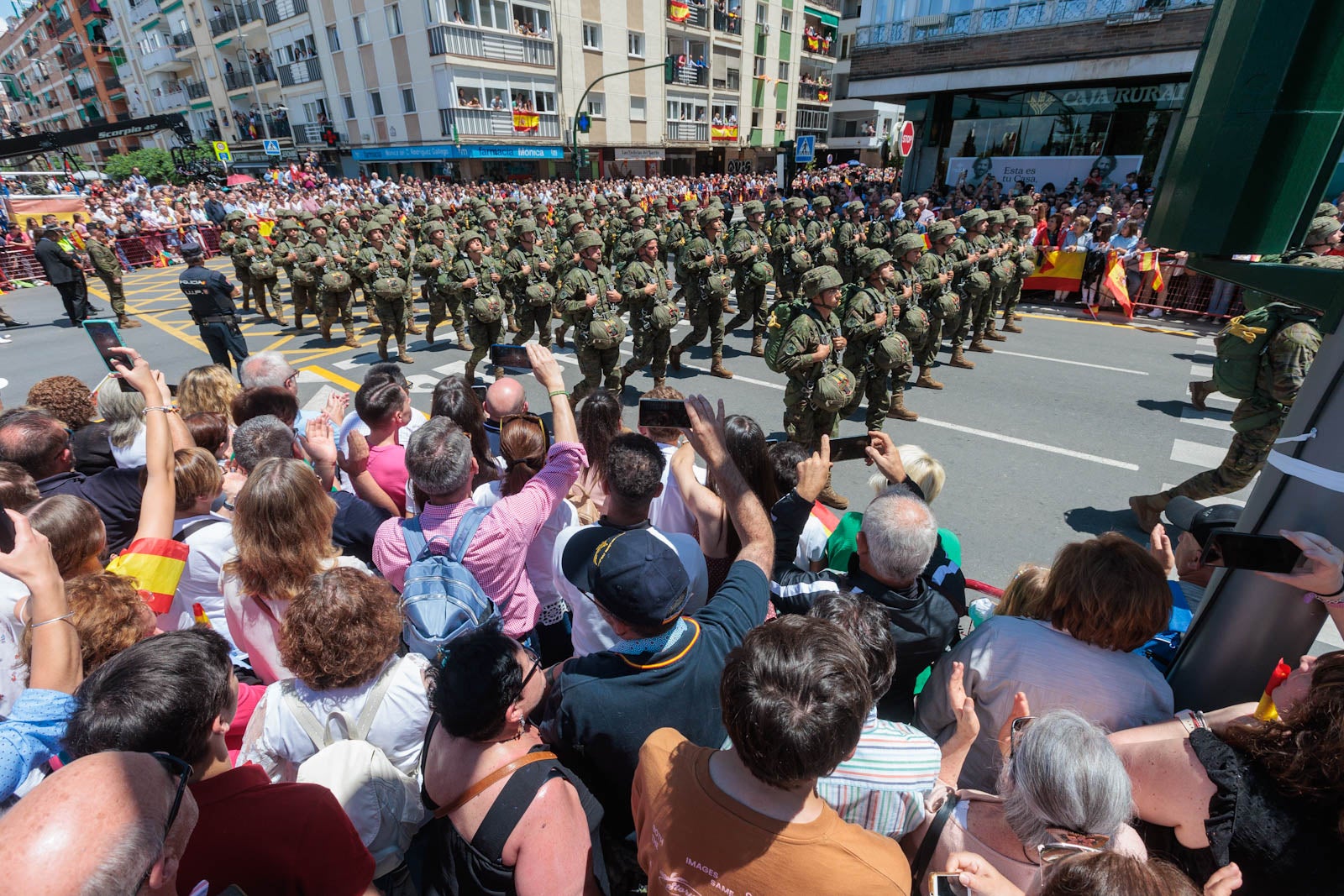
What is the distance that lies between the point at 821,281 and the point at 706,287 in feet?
12.3

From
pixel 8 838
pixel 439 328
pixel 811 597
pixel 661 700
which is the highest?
pixel 8 838

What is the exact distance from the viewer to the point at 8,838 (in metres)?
0.99

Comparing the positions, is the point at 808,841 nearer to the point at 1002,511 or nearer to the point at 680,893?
the point at 680,893

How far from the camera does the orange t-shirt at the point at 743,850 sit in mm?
1273

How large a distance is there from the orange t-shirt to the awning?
181 ft

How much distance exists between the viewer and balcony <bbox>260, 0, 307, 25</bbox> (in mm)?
34156

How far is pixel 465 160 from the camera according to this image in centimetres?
3253

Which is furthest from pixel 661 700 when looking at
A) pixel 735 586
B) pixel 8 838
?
pixel 8 838

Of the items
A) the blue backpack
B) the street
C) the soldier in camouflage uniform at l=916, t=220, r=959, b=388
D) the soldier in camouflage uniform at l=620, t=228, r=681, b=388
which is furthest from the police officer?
the soldier in camouflage uniform at l=916, t=220, r=959, b=388

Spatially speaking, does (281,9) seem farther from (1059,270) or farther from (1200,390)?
(1200,390)

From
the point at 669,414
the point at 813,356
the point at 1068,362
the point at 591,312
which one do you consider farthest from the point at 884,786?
the point at 1068,362

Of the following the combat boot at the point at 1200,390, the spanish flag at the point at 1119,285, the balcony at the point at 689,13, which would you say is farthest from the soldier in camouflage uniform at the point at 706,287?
the balcony at the point at 689,13

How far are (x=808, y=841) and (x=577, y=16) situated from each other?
38.4 metres

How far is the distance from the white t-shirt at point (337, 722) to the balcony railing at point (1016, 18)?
22.5 m
